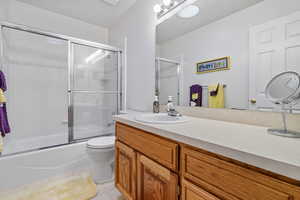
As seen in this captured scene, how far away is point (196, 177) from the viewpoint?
0.62 meters

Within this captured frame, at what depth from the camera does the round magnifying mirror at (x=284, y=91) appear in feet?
2.20

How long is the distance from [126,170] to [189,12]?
1.53 meters

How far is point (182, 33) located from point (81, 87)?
1.97 m

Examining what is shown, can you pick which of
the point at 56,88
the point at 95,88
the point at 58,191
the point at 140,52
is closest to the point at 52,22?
the point at 56,88

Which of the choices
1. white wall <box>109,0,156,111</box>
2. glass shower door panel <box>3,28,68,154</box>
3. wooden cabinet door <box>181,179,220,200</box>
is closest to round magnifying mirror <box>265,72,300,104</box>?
wooden cabinet door <box>181,179,220,200</box>

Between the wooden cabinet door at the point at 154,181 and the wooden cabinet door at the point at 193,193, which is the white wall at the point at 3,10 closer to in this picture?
the wooden cabinet door at the point at 154,181

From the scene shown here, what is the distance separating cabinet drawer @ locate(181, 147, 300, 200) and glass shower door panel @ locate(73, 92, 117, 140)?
193cm

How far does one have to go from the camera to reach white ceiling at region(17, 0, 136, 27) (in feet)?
6.63

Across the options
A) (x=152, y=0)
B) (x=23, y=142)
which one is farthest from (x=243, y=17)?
(x=23, y=142)

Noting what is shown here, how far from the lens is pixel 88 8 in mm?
2158

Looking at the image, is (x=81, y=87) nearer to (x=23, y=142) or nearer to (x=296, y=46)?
(x=23, y=142)

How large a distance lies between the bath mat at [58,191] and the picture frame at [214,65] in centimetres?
159

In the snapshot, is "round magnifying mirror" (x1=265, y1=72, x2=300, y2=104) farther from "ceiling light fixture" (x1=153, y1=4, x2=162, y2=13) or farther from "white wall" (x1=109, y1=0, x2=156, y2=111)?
"ceiling light fixture" (x1=153, y1=4, x2=162, y2=13)

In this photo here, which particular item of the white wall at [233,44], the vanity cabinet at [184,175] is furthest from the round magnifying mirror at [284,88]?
the vanity cabinet at [184,175]
